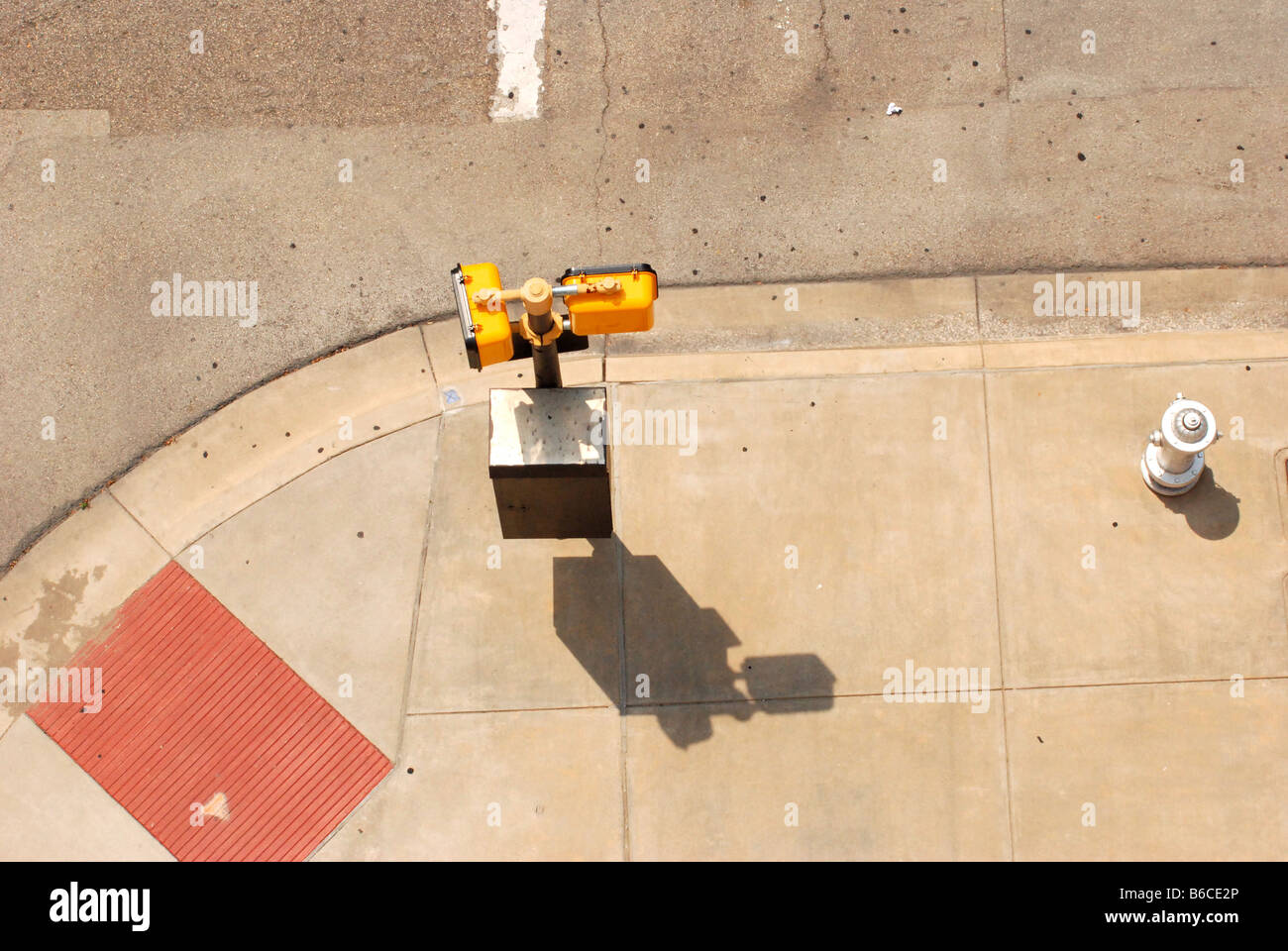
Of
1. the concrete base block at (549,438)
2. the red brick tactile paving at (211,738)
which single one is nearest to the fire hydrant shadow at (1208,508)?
the concrete base block at (549,438)

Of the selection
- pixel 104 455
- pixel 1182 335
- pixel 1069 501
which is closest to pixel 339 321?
pixel 104 455

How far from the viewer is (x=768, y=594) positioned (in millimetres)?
8117

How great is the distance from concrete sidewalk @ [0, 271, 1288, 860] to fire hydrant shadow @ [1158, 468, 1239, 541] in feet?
0.08

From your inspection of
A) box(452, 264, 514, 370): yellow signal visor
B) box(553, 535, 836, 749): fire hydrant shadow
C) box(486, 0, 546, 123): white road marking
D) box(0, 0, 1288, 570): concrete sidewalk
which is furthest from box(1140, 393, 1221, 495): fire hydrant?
box(486, 0, 546, 123): white road marking

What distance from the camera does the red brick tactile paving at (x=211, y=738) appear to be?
7.90 metres

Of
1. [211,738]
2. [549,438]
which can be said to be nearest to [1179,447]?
[549,438]

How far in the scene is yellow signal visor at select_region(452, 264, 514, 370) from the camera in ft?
19.0

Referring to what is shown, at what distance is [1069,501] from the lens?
27.0ft

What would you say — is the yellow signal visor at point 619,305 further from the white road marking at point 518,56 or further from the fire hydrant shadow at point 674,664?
the white road marking at point 518,56

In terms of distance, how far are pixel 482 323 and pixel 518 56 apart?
179 inches

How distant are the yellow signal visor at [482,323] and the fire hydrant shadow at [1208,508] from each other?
5.68 meters

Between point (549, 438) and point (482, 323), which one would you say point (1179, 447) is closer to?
point (549, 438)

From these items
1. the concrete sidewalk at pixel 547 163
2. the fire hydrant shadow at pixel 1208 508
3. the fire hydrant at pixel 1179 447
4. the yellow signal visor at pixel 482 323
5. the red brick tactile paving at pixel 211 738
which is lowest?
the red brick tactile paving at pixel 211 738

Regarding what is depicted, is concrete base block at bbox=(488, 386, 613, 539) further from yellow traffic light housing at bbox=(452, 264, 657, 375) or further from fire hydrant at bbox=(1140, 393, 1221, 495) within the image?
fire hydrant at bbox=(1140, 393, 1221, 495)
